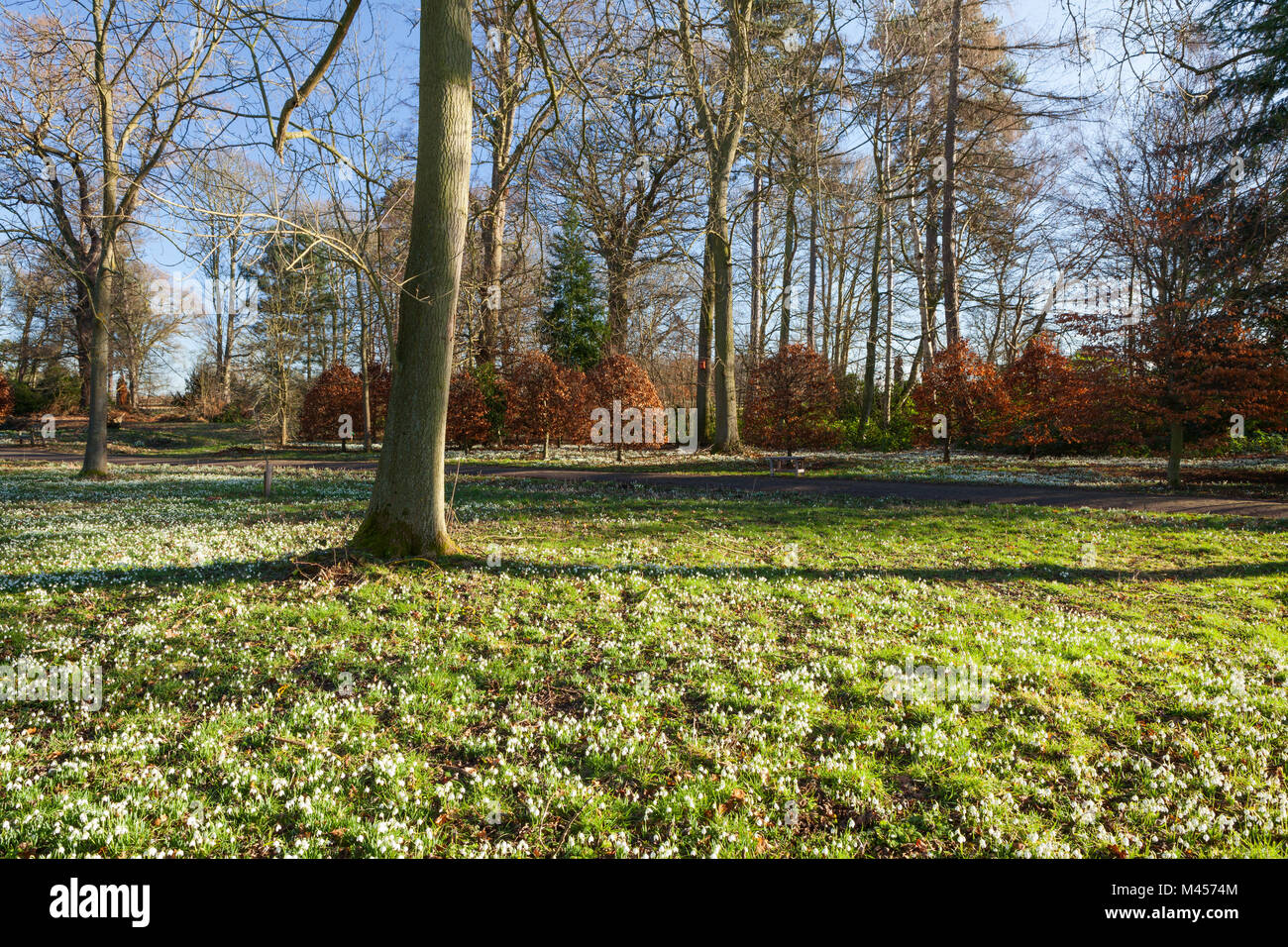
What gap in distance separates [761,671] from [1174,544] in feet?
29.1

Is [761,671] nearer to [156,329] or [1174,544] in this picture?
[1174,544]

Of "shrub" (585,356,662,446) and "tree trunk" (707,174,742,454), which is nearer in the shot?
"tree trunk" (707,174,742,454)

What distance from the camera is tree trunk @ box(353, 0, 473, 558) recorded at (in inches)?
280

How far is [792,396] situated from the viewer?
78.5 ft

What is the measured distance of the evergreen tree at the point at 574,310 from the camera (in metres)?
34.0

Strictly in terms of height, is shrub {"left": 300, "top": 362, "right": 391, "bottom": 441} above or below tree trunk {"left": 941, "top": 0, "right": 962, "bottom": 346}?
below

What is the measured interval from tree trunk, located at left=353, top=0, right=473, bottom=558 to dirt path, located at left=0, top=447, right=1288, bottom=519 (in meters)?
9.27

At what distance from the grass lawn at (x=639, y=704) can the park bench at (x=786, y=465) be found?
412 inches

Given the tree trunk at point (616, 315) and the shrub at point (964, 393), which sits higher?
the tree trunk at point (616, 315)

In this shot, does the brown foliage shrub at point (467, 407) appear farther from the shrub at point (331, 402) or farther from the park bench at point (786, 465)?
the park bench at point (786, 465)

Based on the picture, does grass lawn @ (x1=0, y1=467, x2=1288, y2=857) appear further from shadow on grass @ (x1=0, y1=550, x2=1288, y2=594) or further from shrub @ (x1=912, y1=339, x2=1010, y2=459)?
shrub @ (x1=912, y1=339, x2=1010, y2=459)

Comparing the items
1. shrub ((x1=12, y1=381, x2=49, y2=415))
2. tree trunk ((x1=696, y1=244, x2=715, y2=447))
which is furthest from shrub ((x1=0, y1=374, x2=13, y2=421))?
tree trunk ((x1=696, y1=244, x2=715, y2=447))

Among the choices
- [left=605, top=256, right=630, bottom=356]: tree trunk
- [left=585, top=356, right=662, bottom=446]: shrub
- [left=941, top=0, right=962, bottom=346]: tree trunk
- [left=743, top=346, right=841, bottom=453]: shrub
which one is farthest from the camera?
[left=605, top=256, right=630, bottom=356]: tree trunk

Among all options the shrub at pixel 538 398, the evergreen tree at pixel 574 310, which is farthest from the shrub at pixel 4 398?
the shrub at pixel 538 398
